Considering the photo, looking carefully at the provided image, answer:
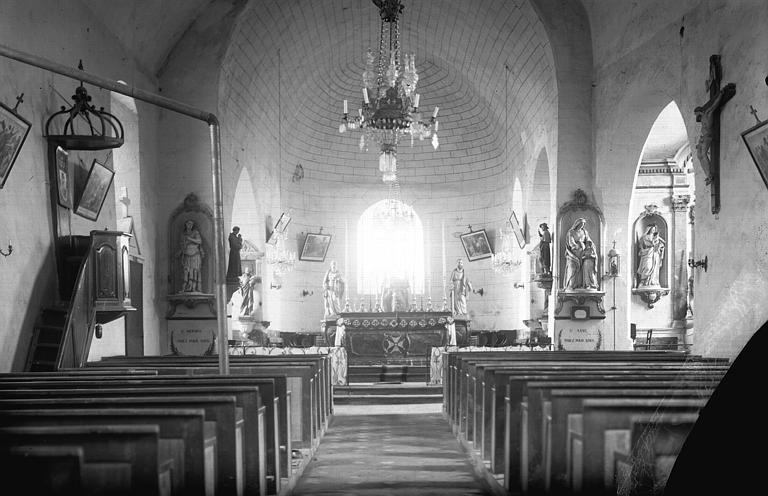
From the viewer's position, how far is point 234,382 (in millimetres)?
4461

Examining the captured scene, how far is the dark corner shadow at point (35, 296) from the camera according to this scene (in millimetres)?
7246

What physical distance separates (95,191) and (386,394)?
4374mm

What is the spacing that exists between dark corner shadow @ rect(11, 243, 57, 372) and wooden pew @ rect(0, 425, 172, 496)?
4.69 m

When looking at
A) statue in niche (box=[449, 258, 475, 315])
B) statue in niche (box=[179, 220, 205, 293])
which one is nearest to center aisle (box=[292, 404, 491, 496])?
statue in niche (box=[179, 220, 205, 293])

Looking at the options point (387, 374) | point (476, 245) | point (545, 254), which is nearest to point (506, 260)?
point (545, 254)

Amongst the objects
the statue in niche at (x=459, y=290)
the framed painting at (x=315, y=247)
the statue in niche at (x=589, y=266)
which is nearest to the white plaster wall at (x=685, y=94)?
the statue in niche at (x=589, y=266)

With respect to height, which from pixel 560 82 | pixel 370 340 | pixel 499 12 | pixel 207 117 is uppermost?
pixel 499 12

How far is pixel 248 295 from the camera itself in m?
15.7

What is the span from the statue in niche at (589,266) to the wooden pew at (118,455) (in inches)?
411

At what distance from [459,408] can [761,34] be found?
4.58 metres

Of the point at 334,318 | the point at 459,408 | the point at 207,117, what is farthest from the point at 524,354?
the point at 334,318

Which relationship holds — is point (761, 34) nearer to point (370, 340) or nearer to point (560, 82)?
point (560, 82)

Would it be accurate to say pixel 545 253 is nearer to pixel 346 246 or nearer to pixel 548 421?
pixel 346 246

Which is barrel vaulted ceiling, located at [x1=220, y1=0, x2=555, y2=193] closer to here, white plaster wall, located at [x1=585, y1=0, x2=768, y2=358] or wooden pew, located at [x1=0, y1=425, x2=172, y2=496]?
white plaster wall, located at [x1=585, y1=0, x2=768, y2=358]
